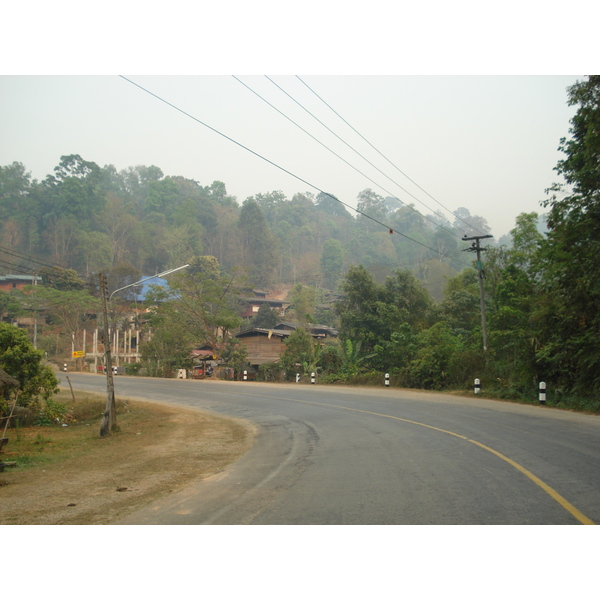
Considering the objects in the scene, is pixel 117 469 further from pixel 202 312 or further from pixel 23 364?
pixel 202 312

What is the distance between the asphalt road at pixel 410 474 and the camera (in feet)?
21.8

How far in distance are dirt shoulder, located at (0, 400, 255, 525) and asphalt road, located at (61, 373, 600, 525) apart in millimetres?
683

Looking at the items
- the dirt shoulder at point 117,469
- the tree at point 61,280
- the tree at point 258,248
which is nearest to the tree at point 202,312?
the tree at point 61,280

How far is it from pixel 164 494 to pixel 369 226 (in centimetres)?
15592

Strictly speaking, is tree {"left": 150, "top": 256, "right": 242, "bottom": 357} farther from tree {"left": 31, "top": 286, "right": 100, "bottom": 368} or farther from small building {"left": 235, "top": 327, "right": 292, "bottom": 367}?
tree {"left": 31, "top": 286, "right": 100, "bottom": 368}

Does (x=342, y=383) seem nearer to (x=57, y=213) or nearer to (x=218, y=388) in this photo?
(x=218, y=388)

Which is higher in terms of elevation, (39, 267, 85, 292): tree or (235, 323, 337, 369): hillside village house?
(39, 267, 85, 292): tree

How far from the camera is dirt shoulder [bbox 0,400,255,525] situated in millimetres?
7996

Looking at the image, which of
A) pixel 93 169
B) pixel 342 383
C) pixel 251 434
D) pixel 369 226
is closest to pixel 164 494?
pixel 251 434

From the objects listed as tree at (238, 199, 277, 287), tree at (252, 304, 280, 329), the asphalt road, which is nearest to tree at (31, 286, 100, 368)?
tree at (252, 304, 280, 329)

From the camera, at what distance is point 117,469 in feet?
37.8

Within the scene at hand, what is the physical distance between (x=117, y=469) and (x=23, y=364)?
34.7ft

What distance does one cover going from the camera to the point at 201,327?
49.7 m

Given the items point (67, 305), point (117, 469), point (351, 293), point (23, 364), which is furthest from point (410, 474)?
point (67, 305)
